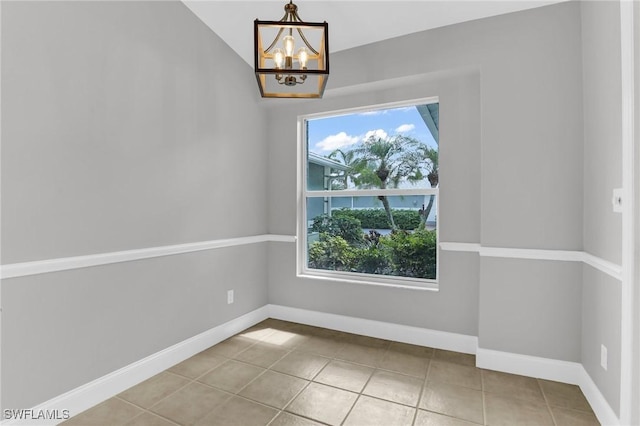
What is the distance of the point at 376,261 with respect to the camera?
3.13m

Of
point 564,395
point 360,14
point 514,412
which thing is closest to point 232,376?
point 514,412

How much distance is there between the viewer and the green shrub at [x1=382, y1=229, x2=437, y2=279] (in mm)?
2871

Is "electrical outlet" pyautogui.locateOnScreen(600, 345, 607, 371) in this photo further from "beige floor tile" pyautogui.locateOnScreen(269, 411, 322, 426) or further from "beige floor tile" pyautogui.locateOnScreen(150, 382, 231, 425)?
"beige floor tile" pyautogui.locateOnScreen(150, 382, 231, 425)

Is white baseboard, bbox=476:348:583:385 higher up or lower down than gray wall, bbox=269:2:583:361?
lower down

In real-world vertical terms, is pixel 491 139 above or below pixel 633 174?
above

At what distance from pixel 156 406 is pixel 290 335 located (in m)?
1.30

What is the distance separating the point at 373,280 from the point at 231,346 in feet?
4.86

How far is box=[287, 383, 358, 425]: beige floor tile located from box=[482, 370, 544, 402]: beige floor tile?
3.19 ft

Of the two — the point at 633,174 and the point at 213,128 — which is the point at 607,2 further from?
the point at 213,128

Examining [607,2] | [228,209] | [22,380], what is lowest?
[22,380]

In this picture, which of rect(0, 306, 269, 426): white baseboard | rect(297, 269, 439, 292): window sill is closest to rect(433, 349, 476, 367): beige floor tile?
rect(297, 269, 439, 292): window sill

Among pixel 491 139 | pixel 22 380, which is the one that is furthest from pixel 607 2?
pixel 22 380

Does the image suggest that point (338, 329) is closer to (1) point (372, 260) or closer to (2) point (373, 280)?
(2) point (373, 280)

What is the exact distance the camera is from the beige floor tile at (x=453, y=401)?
1.81 m
